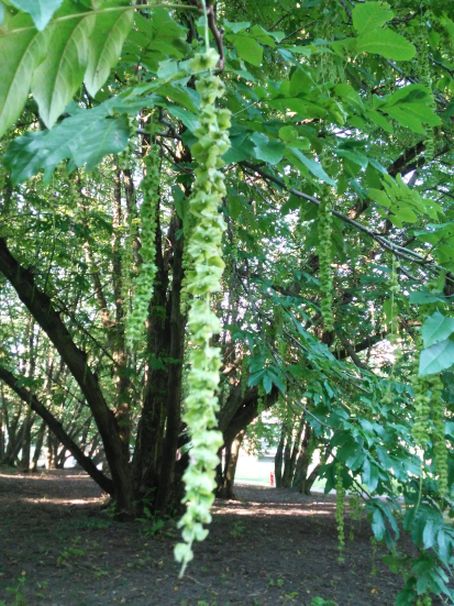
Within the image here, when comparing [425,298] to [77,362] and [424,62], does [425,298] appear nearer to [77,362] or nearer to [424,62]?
[424,62]

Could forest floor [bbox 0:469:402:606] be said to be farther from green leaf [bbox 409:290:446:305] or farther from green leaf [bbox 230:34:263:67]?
green leaf [bbox 230:34:263:67]

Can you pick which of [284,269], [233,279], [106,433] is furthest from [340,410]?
[106,433]

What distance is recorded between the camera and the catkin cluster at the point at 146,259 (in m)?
1.19

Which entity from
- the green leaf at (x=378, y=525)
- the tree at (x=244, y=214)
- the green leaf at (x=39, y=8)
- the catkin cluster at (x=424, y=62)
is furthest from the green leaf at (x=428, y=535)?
the green leaf at (x=39, y=8)

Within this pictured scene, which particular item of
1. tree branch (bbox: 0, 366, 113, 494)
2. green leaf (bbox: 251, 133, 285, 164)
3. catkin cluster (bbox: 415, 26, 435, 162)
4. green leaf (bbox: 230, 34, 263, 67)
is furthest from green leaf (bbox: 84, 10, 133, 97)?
tree branch (bbox: 0, 366, 113, 494)

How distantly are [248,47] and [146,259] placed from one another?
28.1 inches

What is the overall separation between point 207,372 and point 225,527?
6.99 metres

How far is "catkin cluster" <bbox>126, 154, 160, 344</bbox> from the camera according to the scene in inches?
46.8

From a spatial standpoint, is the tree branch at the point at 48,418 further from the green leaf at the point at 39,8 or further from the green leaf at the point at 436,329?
the green leaf at the point at 39,8

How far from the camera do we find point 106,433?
21.4 feet

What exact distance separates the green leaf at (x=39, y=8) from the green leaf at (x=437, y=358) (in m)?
0.91

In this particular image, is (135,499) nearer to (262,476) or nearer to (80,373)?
(80,373)

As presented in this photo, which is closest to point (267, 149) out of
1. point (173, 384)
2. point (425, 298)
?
point (425, 298)

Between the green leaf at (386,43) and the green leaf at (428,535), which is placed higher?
the green leaf at (386,43)
